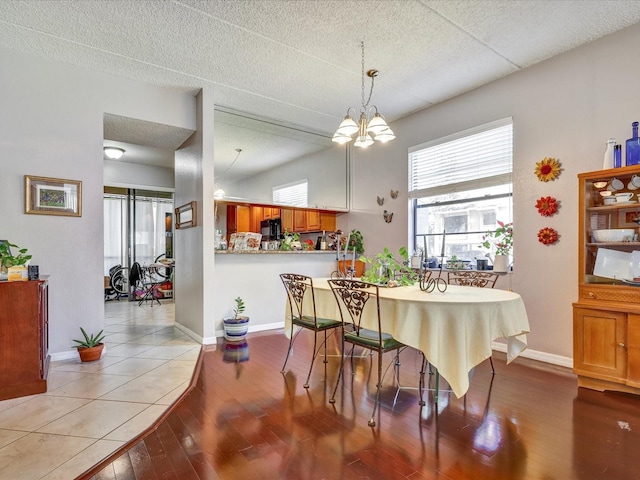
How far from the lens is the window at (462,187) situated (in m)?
3.86

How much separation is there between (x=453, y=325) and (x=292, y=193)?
5.21 m

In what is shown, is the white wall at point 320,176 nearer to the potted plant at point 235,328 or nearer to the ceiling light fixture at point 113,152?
the potted plant at point 235,328

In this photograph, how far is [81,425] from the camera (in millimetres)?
2203

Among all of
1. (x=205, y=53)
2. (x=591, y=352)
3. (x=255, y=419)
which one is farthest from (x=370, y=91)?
(x=255, y=419)

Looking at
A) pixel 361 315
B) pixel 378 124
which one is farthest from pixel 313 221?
pixel 361 315

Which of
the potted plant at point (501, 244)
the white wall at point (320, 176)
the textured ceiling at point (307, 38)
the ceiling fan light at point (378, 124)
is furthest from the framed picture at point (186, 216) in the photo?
the potted plant at point (501, 244)

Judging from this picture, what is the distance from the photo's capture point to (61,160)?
11.5 feet

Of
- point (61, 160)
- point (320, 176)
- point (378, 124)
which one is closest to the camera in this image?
point (378, 124)

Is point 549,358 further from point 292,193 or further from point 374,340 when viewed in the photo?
point 292,193

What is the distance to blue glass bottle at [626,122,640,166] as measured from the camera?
273 centimetres

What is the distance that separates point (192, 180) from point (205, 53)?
154cm

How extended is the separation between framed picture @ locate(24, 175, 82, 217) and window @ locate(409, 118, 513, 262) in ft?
12.3

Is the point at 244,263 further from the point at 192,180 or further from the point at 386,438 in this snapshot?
the point at 386,438

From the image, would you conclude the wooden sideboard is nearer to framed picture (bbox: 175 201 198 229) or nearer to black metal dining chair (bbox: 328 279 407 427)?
framed picture (bbox: 175 201 198 229)
